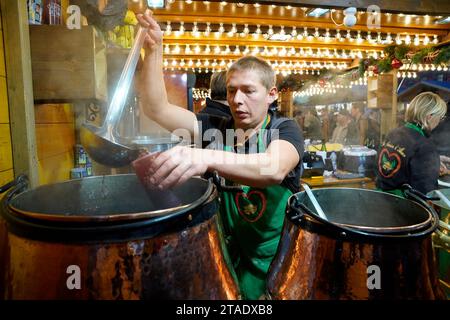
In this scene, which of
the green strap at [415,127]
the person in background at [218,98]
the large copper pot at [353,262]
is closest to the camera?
the large copper pot at [353,262]

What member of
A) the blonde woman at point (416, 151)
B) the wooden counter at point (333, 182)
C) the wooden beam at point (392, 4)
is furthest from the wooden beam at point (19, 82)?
the wooden counter at point (333, 182)

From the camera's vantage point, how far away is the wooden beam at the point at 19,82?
3.84 feet

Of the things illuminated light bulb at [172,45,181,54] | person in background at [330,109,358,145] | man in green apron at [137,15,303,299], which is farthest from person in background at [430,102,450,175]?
man in green apron at [137,15,303,299]

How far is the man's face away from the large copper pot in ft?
2.65

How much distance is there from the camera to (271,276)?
886mm

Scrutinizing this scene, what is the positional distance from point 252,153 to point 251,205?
10.1 inches

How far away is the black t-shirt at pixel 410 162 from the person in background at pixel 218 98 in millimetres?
1865

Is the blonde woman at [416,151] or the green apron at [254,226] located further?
the blonde woman at [416,151]

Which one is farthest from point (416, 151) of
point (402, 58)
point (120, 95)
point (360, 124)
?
point (360, 124)

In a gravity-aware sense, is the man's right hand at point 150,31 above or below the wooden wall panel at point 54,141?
above

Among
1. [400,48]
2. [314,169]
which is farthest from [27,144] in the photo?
[400,48]

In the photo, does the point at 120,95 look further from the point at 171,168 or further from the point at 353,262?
the point at 353,262

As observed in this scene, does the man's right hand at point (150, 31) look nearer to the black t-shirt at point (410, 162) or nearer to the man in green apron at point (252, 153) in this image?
the man in green apron at point (252, 153)

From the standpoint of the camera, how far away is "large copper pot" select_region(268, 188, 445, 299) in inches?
28.3
